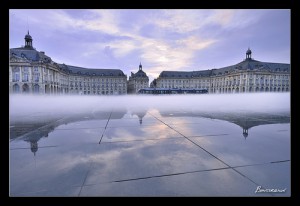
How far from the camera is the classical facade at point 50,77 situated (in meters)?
70.2

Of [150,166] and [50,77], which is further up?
[50,77]

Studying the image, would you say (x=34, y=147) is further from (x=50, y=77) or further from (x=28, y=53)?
(x=50, y=77)

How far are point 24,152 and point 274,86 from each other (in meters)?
129

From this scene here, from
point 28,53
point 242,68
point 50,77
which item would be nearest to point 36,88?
point 50,77

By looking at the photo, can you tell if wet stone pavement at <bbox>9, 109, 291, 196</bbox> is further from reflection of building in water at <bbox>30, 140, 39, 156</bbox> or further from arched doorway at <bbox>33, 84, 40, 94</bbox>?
arched doorway at <bbox>33, 84, 40, 94</bbox>

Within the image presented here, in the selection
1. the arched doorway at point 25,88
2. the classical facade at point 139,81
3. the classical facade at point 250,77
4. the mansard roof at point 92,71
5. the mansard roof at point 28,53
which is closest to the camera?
the arched doorway at point 25,88

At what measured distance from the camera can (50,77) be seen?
80562 mm

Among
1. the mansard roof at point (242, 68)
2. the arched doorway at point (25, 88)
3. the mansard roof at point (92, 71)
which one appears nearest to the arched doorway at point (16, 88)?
the arched doorway at point (25, 88)

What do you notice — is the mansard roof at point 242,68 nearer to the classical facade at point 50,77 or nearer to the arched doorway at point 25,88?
the classical facade at point 50,77

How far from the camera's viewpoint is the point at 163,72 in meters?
124
